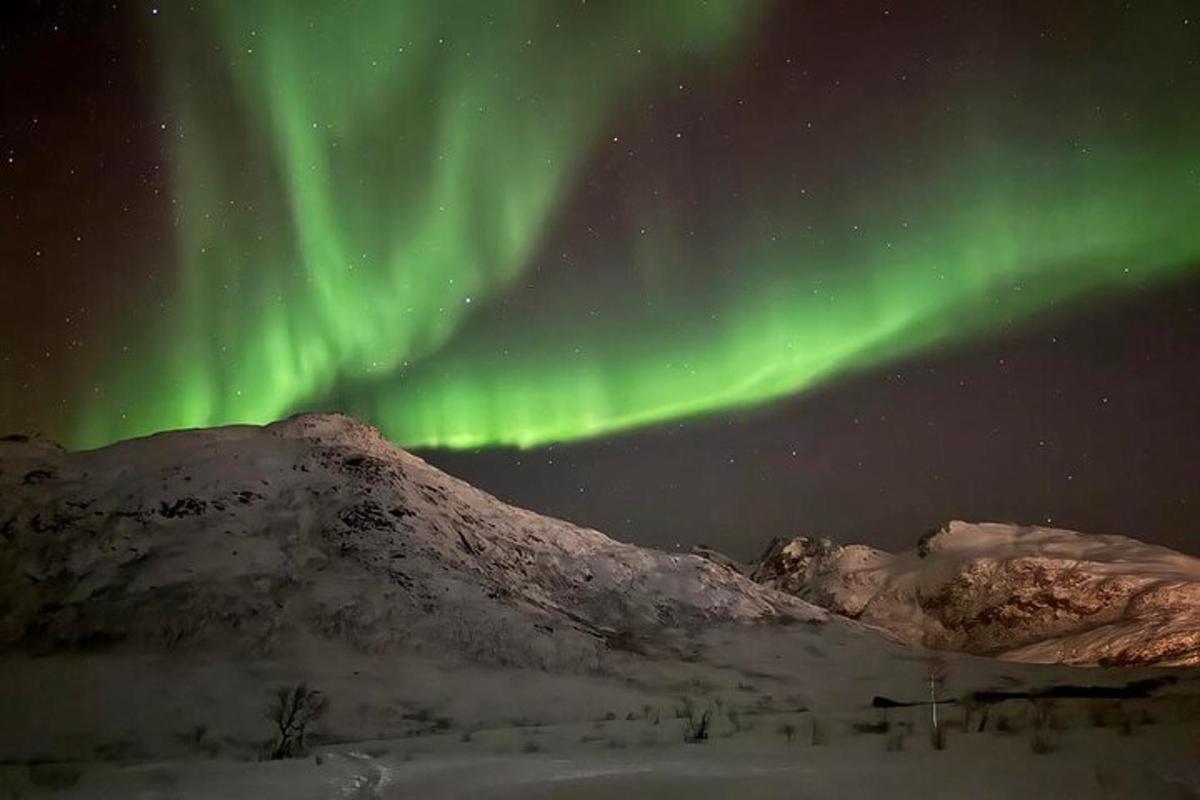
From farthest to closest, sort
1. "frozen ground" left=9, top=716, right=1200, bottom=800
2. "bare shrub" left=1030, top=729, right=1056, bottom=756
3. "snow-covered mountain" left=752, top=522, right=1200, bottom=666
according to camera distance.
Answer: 1. "snow-covered mountain" left=752, top=522, right=1200, bottom=666
2. "bare shrub" left=1030, top=729, right=1056, bottom=756
3. "frozen ground" left=9, top=716, right=1200, bottom=800

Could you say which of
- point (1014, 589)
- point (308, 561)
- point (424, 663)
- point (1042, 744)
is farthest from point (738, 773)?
point (1014, 589)

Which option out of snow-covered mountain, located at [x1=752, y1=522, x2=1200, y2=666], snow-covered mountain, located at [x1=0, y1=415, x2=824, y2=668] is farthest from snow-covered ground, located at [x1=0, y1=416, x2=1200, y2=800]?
snow-covered mountain, located at [x1=752, y1=522, x2=1200, y2=666]

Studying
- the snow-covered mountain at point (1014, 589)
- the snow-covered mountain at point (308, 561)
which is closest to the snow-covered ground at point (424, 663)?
the snow-covered mountain at point (308, 561)

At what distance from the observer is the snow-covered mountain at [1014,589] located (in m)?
100

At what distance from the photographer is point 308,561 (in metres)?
44.4

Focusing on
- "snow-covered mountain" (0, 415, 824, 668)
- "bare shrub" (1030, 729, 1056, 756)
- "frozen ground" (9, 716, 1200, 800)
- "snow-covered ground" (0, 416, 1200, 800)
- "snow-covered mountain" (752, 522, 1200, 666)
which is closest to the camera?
"frozen ground" (9, 716, 1200, 800)

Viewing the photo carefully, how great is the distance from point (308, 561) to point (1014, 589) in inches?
4904

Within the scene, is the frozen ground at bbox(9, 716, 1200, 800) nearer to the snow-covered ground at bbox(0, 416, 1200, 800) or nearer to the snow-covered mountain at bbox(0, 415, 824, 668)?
the snow-covered ground at bbox(0, 416, 1200, 800)

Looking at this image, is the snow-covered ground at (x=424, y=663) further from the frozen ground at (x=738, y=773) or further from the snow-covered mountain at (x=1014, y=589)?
the snow-covered mountain at (x=1014, y=589)

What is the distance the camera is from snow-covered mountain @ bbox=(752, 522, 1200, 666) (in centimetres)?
10012

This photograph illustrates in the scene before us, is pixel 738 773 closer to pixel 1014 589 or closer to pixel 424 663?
pixel 424 663

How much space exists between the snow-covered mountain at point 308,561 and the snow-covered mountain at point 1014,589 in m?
63.5

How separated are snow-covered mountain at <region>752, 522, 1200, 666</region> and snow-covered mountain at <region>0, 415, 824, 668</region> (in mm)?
63456

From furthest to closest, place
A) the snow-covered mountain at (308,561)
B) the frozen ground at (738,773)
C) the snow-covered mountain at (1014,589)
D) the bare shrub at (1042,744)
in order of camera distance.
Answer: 1. the snow-covered mountain at (1014,589)
2. the snow-covered mountain at (308,561)
3. the bare shrub at (1042,744)
4. the frozen ground at (738,773)
